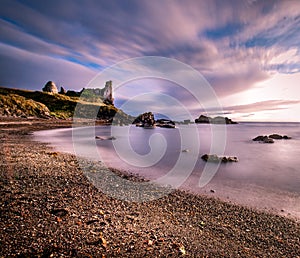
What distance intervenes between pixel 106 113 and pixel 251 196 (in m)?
165

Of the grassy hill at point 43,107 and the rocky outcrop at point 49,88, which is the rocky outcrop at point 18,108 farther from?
the rocky outcrop at point 49,88

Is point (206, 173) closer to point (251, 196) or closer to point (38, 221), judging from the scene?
point (251, 196)

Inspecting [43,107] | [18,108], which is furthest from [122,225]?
[43,107]

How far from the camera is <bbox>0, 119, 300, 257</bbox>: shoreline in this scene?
16.8 feet

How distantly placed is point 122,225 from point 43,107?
11767cm

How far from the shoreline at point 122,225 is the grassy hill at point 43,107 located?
301 feet

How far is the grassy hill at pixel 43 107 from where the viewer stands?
83.2 meters

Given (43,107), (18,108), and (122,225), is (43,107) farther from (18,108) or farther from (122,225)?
(122,225)

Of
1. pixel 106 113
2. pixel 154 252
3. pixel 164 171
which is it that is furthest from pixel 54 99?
pixel 154 252

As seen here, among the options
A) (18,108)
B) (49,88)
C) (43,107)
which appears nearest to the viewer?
(18,108)

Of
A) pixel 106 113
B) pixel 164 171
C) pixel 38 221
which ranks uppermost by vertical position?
pixel 106 113

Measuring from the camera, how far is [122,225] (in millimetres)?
6438

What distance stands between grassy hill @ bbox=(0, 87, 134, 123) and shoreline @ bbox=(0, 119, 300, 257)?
91.7 metres

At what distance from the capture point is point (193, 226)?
7137 millimetres
